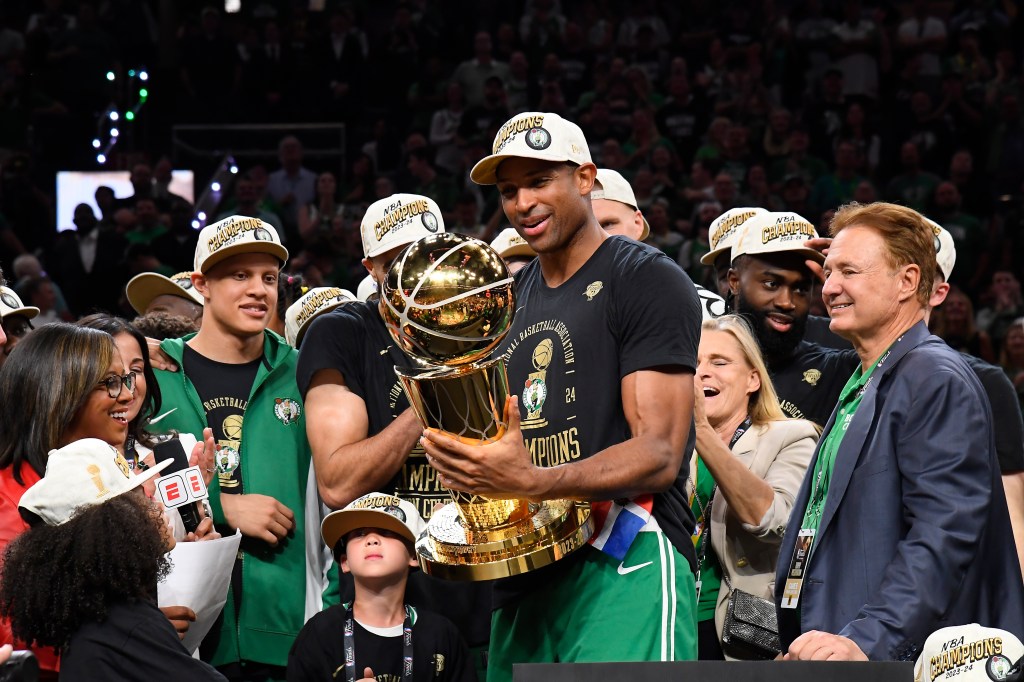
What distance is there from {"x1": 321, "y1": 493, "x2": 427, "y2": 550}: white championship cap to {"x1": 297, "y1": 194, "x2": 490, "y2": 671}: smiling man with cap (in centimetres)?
3

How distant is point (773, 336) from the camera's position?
4.69m

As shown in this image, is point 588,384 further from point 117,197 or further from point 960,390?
point 117,197

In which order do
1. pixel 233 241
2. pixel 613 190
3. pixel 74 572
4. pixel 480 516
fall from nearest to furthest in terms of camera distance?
pixel 480 516
pixel 74 572
pixel 233 241
pixel 613 190

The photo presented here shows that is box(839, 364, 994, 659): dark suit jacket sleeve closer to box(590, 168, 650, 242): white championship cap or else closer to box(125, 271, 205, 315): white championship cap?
box(590, 168, 650, 242): white championship cap

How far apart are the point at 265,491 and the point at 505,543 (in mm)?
Result: 1805

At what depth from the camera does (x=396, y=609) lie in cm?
422

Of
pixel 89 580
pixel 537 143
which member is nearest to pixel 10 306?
pixel 89 580

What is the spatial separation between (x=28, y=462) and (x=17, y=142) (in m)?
9.71

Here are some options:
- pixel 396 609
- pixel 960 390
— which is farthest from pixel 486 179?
pixel 396 609

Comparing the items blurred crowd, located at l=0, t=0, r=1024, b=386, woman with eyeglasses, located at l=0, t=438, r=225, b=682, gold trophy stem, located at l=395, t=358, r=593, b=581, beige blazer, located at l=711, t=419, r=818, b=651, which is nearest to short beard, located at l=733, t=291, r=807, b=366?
beige blazer, located at l=711, t=419, r=818, b=651

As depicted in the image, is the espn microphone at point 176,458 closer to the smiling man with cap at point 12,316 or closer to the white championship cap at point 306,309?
the smiling man with cap at point 12,316

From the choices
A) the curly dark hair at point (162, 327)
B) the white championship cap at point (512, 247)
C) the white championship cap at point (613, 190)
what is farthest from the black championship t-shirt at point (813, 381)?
the curly dark hair at point (162, 327)

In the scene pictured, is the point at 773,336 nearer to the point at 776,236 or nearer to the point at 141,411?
the point at 776,236

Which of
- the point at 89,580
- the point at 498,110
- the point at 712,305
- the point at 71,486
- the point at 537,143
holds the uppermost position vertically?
the point at 498,110
